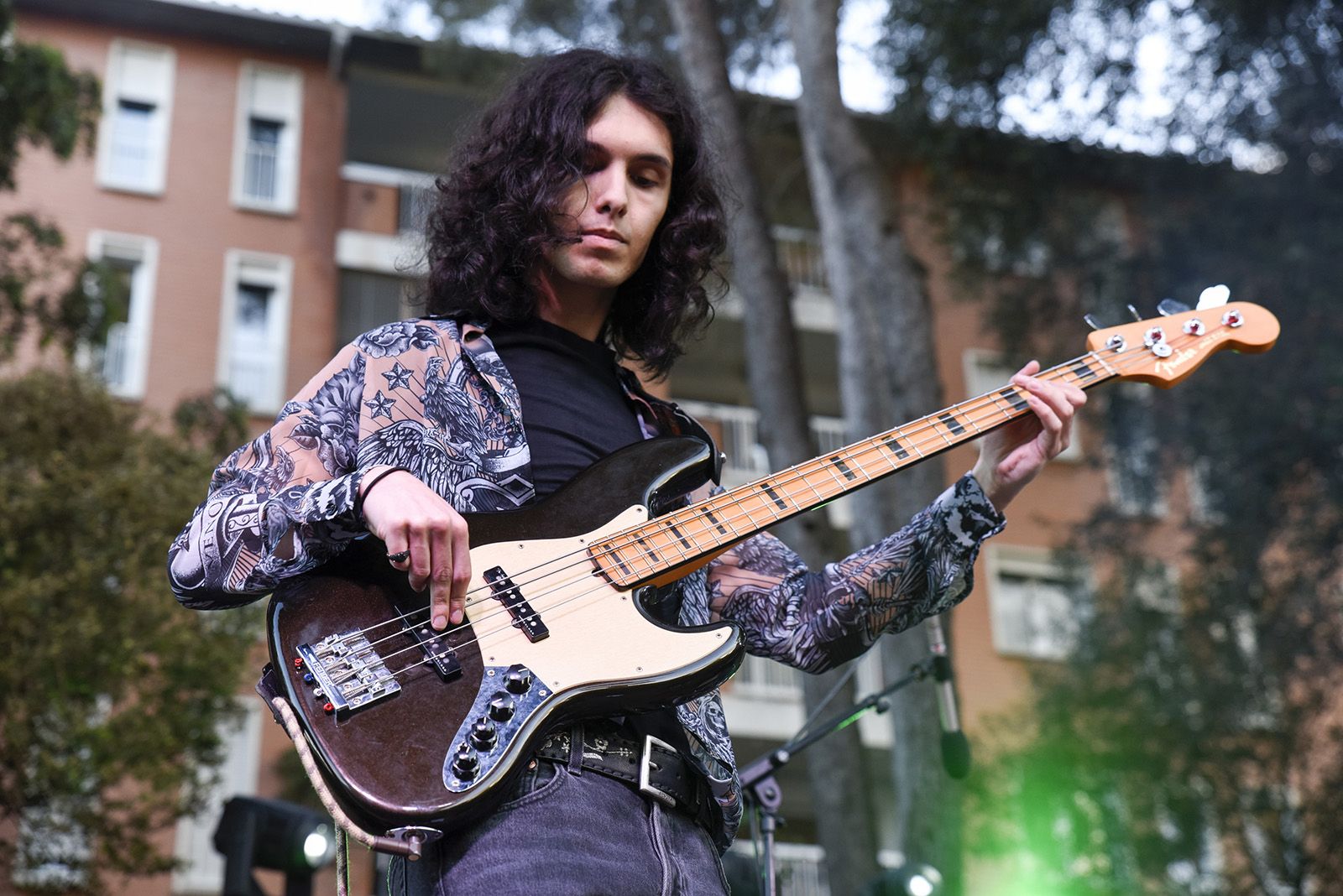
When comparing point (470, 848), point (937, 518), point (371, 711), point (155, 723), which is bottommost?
point (155, 723)

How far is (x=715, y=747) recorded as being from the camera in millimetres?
2217

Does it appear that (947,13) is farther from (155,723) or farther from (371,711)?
(371,711)

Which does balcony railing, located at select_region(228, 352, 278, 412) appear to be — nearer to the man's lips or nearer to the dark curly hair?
the dark curly hair

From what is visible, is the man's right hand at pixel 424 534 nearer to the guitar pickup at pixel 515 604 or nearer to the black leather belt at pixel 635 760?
the guitar pickup at pixel 515 604

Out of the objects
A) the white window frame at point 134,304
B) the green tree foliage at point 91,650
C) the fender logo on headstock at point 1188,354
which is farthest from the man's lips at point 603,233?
the white window frame at point 134,304

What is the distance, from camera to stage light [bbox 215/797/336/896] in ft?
25.1

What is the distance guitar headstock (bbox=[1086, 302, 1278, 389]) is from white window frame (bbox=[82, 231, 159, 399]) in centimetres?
1640

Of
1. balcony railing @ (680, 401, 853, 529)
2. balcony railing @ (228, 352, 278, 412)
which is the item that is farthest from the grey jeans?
balcony railing @ (680, 401, 853, 529)

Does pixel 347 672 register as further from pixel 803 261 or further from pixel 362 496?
pixel 803 261

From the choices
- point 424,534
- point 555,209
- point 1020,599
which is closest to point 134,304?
point 1020,599

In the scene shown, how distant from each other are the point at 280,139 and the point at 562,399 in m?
19.1

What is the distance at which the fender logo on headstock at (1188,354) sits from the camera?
289 cm

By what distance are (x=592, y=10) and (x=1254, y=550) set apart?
27.4ft

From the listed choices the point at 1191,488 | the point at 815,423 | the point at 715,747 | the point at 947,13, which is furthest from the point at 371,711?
the point at 815,423
